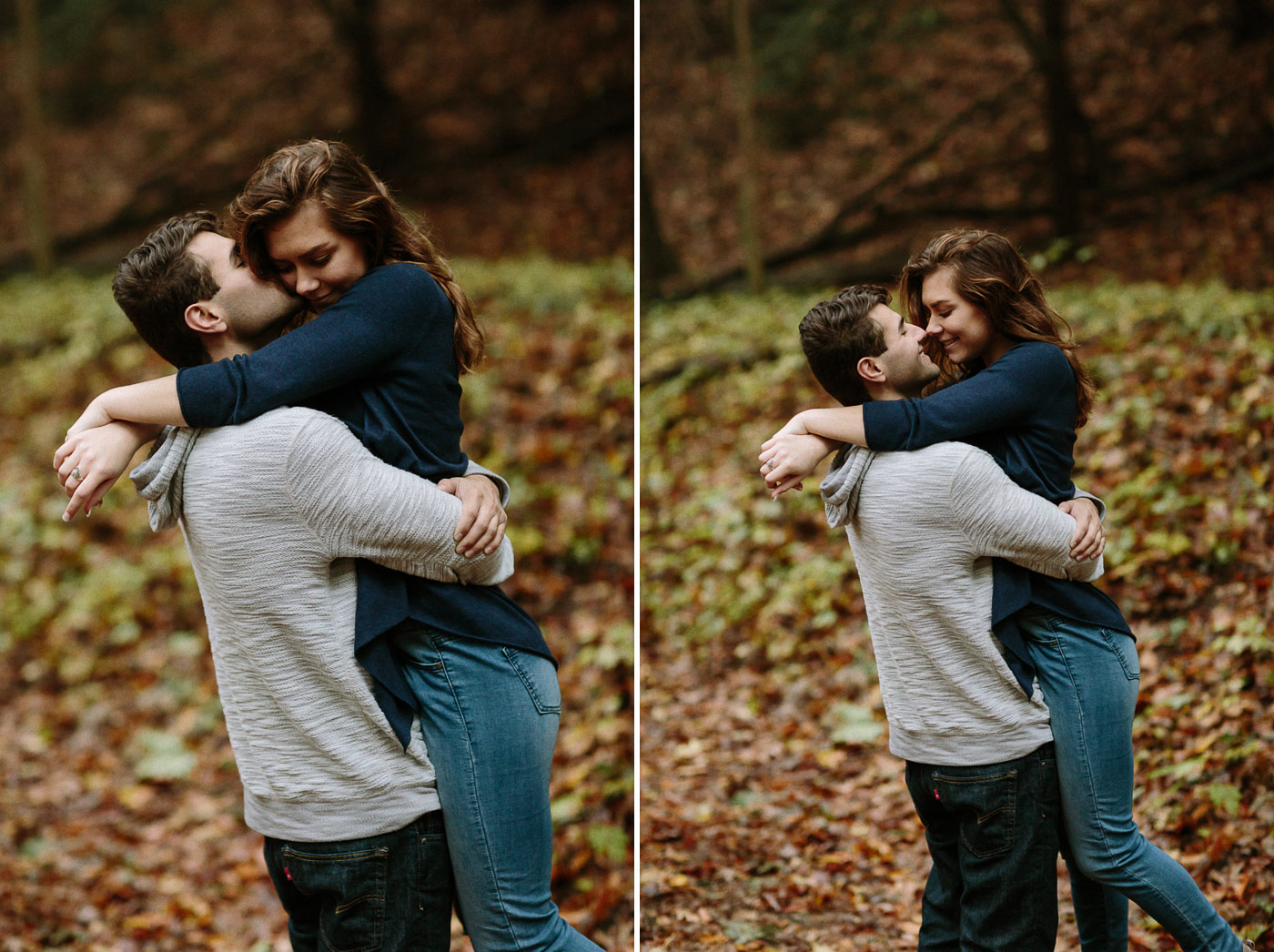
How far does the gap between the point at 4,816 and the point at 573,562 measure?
2775 millimetres

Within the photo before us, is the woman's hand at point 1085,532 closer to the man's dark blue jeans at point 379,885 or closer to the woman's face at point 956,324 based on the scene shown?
the woman's face at point 956,324

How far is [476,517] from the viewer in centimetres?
186

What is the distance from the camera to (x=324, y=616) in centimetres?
180

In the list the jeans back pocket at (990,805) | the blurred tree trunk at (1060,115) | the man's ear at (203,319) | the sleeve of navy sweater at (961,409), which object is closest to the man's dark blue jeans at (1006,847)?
the jeans back pocket at (990,805)

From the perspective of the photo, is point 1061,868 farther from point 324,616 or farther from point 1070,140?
point 1070,140

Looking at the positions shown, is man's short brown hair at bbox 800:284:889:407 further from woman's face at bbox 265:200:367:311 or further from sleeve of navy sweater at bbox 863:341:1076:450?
woman's face at bbox 265:200:367:311

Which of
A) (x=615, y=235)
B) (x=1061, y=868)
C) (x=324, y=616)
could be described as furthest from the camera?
(x=615, y=235)

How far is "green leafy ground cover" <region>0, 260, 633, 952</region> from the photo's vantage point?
4.24 meters

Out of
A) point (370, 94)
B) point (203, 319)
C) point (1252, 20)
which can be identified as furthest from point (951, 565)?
point (370, 94)

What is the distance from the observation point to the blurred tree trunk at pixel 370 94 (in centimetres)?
932

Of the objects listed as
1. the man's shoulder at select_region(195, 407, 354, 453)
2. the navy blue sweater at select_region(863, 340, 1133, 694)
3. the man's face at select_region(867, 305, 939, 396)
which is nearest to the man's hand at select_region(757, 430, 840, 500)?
the navy blue sweater at select_region(863, 340, 1133, 694)

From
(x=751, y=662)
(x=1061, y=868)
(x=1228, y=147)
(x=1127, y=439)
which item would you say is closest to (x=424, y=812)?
(x=1061, y=868)

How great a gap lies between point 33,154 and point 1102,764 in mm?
9682

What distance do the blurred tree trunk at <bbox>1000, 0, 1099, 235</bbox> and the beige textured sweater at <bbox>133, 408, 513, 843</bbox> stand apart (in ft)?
18.5
